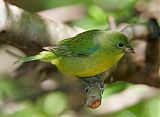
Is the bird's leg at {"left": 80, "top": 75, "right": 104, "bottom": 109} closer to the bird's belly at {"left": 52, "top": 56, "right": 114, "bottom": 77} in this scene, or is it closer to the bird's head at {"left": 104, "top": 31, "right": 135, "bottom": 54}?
the bird's belly at {"left": 52, "top": 56, "right": 114, "bottom": 77}

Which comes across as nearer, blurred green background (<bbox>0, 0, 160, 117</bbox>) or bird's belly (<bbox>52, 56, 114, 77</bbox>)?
bird's belly (<bbox>52, 56, 114, 77</bbox>)

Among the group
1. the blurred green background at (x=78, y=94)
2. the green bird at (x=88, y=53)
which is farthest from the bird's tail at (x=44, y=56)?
the blurred green background at (x=78, y=94)

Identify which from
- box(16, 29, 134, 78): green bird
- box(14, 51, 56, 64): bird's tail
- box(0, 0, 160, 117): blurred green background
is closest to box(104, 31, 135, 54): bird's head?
box(16, 29, 134, 78): green bird

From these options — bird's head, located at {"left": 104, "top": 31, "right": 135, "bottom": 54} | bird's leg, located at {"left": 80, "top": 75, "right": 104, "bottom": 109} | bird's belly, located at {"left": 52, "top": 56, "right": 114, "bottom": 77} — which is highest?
bird's head, located at {"left": 104, "top": 31, "right": 135, "bottom": 54}

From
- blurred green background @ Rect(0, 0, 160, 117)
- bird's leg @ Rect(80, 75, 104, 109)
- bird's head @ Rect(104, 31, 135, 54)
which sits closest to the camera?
bird's leg @ Rect(80, 75, 104, 109)

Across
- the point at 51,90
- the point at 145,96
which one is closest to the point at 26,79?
the point at 51,90

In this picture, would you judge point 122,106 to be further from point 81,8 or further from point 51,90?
point 81,8

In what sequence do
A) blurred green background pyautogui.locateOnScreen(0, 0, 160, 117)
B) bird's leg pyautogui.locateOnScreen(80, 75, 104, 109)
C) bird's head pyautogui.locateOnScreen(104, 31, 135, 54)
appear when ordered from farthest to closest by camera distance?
blurred green background pyautogui.locateOnScreen(0, 0, 160, 117)
bird's head pyautogui.locateOnScreen(104, 31, 135, 54)
bird's leg pyautogui.locateOnScreen(80, 75, 104, 109)
